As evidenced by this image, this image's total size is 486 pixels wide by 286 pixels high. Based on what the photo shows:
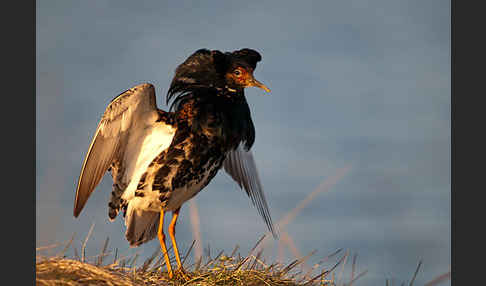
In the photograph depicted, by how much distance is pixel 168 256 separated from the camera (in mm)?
6234

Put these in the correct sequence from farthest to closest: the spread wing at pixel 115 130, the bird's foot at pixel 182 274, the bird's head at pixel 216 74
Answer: the bird's head at pixel 216 74, the spread wing at pixel 115 130, the bird's foot at pixel 182 274

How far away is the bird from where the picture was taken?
6102 mm

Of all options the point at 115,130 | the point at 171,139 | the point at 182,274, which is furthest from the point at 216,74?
the point at 182,274

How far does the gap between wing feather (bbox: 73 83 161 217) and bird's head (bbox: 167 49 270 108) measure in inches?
23.9

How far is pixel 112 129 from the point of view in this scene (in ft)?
20.3

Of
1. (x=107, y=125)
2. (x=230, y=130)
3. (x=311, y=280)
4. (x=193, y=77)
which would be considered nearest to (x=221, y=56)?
(x=193, y=77)

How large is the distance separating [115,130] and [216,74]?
4.55 ft

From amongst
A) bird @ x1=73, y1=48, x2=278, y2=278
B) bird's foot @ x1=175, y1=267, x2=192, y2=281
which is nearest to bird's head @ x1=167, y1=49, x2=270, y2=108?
bird @ x1=73, y1=48, x2=278, y2=278

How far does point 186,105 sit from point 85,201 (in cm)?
159

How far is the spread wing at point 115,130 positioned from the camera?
6.08m

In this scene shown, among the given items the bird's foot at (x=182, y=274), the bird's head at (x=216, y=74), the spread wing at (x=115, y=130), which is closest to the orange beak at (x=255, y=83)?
the bird's head at (x=216, y=74)

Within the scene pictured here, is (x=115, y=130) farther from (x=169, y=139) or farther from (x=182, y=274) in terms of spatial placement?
(x=182, y=274)

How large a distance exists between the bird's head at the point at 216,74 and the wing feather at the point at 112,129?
23.9 inches

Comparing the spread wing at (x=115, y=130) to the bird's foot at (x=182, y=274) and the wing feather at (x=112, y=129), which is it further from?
the bird's foot at (x=182, y=274)
